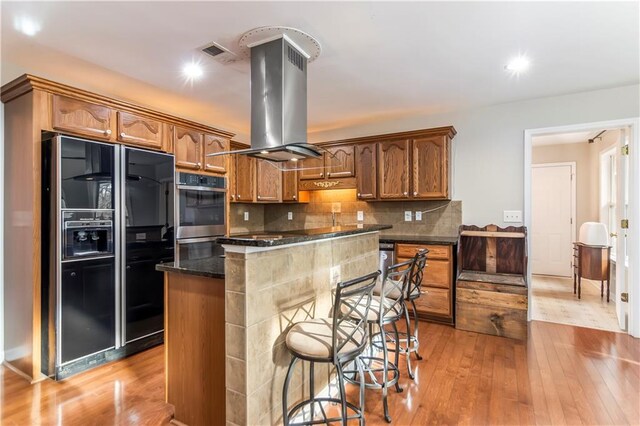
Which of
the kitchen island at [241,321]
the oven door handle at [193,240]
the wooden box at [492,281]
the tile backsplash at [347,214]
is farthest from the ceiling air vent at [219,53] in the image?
the wooden box at [492,281]

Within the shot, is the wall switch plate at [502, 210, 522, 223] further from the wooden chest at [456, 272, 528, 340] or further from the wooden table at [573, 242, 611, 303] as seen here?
the wooden table at [573, 242, 611, 303]

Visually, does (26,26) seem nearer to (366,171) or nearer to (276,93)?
(276,93)

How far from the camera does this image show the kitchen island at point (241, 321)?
5.02ft

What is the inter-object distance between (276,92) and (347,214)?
2.68 meters

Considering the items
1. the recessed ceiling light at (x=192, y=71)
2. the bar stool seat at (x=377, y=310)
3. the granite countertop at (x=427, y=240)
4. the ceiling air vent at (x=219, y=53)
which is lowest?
the bar stool seat at (x=377, y=310)

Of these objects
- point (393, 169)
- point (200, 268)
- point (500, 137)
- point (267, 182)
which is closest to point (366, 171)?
point (393, 169)

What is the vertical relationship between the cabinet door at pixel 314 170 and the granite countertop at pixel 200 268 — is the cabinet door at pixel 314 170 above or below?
above

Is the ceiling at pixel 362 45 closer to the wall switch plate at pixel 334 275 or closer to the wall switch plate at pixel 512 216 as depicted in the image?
the wall switch plate at pixel 512 216

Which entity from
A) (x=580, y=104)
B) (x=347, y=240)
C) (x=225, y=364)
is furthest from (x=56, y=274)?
(x=580, y=104)

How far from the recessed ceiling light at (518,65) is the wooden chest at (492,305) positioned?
1.99 m

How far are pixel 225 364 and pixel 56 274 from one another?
5.28 ft

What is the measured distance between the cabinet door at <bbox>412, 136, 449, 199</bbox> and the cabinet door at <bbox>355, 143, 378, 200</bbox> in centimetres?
52

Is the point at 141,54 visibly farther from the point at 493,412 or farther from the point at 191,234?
the point at 493,412

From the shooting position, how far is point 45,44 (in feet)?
7.74
